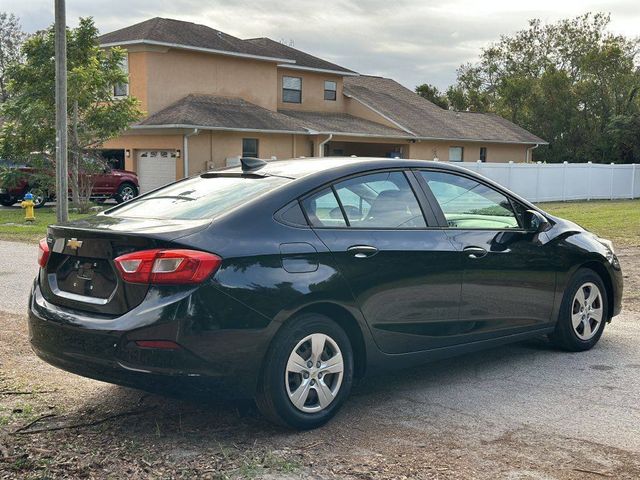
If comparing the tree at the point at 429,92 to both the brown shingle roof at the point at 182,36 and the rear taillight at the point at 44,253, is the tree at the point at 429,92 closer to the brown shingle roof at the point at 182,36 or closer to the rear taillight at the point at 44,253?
the brown shingle roof at the point at 182,36

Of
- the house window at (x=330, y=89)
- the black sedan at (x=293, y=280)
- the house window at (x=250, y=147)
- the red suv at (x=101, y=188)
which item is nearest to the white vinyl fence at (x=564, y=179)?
the house window at (x=250, y=147)

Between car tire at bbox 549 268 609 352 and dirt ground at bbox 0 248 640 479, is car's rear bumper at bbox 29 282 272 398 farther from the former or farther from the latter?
car tire at bbox 549 268 609 352

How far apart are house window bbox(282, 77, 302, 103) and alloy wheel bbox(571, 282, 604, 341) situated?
29779 millimetres

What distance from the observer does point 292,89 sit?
117 feet

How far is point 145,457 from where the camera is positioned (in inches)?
164

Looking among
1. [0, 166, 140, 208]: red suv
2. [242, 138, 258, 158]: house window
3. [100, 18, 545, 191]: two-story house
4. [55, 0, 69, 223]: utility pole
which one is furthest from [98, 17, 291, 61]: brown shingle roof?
[55, 0, 69, 223]: utility pole

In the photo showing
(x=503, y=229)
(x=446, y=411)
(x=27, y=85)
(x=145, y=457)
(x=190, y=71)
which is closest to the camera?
(x=145, y=457)

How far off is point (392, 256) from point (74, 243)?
1982mm

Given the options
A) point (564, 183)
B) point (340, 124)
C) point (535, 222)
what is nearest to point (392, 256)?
point (535, 222)

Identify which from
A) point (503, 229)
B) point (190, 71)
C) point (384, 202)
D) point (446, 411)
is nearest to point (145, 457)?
point (446, 411)

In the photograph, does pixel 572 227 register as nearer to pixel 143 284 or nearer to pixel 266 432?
pixel 266 432

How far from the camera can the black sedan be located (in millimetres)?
4219

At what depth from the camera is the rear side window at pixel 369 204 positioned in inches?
194

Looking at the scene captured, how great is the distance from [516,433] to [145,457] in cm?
215
